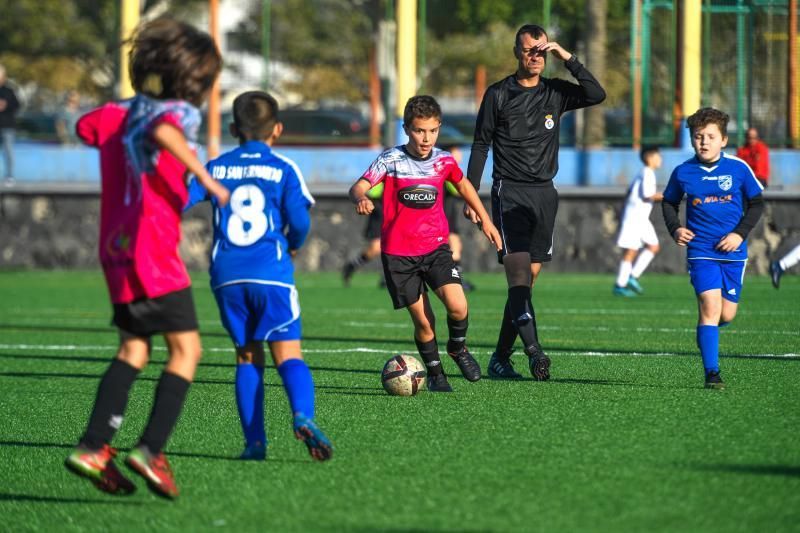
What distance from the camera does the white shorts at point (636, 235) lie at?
18.4 metres

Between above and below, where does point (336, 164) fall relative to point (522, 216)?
above

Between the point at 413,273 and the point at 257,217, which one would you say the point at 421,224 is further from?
the point at 257,217

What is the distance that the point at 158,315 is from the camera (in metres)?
5.38

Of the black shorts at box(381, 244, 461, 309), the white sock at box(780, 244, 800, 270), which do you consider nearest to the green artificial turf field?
the black shorts at box(381, 244, 461, 309)

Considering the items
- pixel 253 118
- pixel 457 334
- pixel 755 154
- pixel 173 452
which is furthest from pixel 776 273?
pixel 755 154

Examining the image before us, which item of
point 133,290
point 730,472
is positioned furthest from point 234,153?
point 730,472

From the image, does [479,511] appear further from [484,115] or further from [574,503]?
[484,115]

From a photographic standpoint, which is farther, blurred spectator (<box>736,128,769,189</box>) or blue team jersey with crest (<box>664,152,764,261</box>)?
blurred spectator (<box>736,128,769,189</box>)

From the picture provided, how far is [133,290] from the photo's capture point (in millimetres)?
5324

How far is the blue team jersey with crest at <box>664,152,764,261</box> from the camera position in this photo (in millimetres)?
8289

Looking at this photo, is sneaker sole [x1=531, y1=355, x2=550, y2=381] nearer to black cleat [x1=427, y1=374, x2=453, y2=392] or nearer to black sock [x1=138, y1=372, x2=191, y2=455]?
black cleat [x1=427, y1=374, x2=453, y2=392]

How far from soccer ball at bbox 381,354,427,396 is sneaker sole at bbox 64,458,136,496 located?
307 cm

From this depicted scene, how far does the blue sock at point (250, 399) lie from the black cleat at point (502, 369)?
10.6 feet

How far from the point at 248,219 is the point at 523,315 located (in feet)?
11.0
